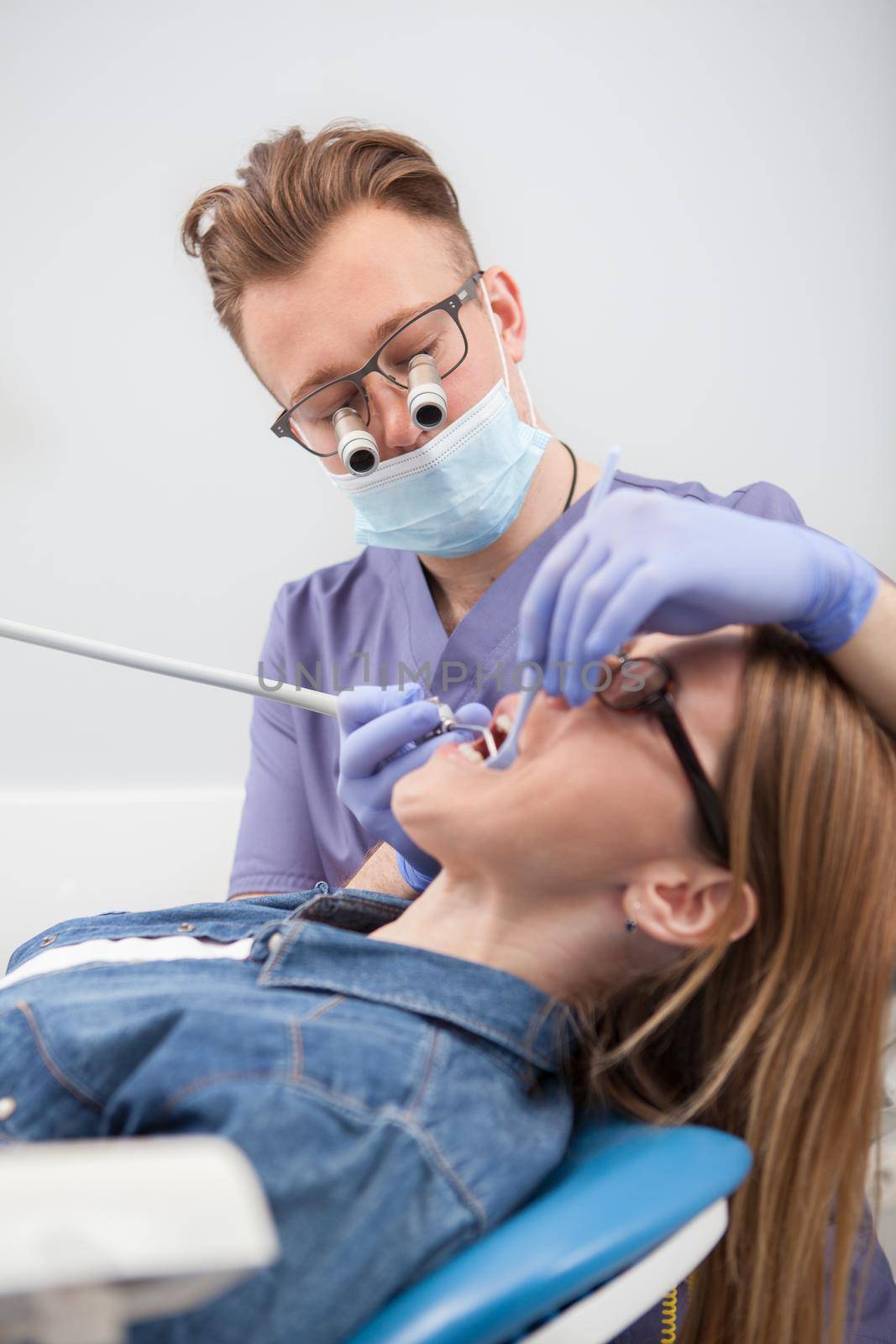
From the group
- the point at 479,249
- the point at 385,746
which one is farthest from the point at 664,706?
the point at 479,249

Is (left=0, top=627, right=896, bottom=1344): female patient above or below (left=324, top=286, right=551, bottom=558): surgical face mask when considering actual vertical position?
below

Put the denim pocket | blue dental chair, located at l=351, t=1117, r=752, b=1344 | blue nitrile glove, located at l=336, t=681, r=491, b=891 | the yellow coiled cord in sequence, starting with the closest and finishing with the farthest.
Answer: blue dental chair, located at l=351, t=1117, r=752, b=1344 < the denim pocket < the yellow coiled cord < blue nitrile glove, located at l=336, t=681, r=491, b=891

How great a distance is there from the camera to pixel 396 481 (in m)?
1.32

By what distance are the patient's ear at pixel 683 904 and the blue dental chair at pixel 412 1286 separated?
0.17m

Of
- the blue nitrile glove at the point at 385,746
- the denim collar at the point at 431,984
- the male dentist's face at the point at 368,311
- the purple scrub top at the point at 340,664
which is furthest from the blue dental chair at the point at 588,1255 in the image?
the male dentist's face at the point at 368,311

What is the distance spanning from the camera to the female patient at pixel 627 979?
790 mm

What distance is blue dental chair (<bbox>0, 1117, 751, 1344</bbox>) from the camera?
0.45m

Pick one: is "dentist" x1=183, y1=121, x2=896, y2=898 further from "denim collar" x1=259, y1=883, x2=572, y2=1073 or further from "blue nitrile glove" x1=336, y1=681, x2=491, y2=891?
"denim collar" x1=259, y1=883, x2=572, y2=1073

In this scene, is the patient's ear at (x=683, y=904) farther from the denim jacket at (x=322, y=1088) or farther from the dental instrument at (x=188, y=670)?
the dental instrument at (x=188, y=670)

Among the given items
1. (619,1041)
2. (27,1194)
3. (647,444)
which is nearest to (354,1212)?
(27,1194)

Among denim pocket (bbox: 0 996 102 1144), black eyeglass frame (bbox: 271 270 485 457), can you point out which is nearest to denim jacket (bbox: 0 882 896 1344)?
denim pocket (bbox: 0 996 102 1144)

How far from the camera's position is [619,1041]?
1.02m

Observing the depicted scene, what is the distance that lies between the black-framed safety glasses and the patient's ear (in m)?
0.03

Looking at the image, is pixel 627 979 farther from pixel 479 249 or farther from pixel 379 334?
pixel 479 249
